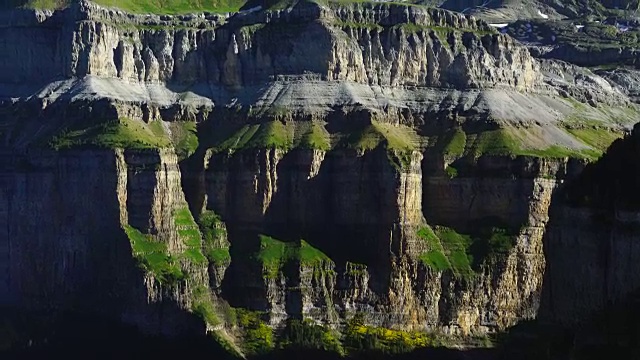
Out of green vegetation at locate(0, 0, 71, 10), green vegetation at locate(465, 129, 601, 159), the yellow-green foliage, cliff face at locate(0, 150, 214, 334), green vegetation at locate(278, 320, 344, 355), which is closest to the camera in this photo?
green vegetation at locate(278, 320, 344, 355)

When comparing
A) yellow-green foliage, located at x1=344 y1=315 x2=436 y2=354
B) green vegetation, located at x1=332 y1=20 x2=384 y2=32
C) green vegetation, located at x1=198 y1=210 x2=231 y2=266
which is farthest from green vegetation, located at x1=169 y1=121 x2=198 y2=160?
yellow-green foliage, located at x1=344 y1=315 x2=436 y2=354

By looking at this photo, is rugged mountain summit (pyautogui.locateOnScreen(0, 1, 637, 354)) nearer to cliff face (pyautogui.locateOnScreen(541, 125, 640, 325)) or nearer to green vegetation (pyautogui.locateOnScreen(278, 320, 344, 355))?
green vegetation (pyautogui.locateOnScreen(278, 320, 344, 355))

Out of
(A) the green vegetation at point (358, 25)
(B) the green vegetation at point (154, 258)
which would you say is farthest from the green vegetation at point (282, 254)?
(A) the green vegetation at point (358, 25)

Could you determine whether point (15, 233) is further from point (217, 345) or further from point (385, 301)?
point (385, 301)

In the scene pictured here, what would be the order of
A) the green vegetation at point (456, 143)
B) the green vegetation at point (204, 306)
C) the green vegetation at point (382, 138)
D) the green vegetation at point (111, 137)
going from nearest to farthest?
1. the green vegetation at point (204, 306)
2. the green vegetation at point (111, 137)
3. the green vegetation at point (382, 138)
4. the green vegetation at point (456, 143)

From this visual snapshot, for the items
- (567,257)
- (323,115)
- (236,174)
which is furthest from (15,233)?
(567,257)

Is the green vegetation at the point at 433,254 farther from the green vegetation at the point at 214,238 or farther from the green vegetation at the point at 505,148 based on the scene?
the green vegetation at the point at 214,238

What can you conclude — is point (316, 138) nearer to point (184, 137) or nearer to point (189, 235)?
point (184, 137)
